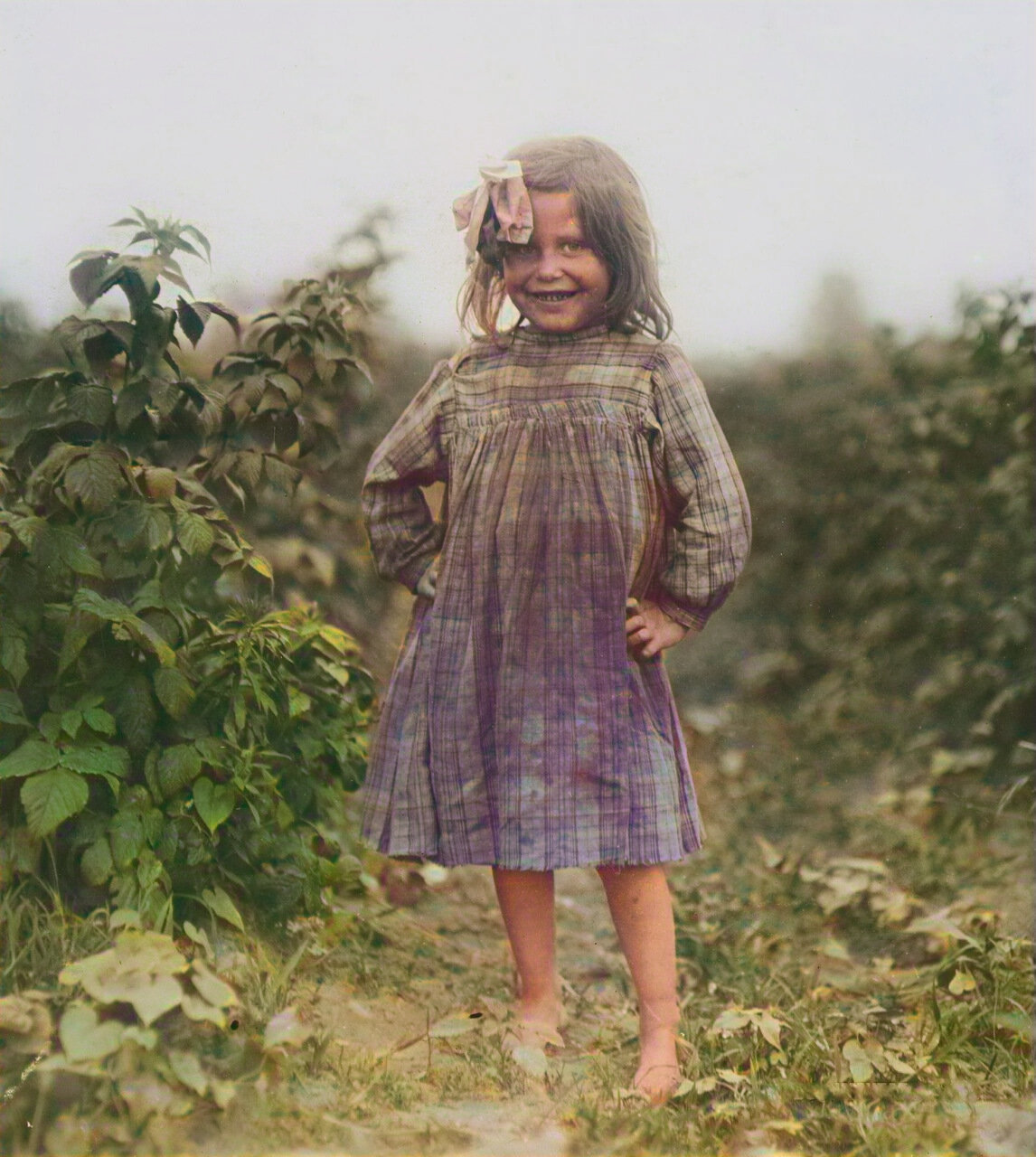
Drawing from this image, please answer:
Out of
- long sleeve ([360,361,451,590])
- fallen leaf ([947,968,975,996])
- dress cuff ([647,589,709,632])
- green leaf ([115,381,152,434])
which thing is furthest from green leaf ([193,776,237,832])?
fallen leaf ([947,968,975,996])

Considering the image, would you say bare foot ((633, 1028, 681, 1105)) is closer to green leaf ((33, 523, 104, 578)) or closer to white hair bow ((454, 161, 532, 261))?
green leaf ((33, 523, 104, 578))

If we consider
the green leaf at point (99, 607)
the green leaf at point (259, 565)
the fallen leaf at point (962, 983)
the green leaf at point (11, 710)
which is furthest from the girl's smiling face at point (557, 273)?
the fallen leaf at point (962, 983)

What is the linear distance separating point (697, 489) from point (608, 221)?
0.59 meters

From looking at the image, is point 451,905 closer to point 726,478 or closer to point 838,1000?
point 838,1000

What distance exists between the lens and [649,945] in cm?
261

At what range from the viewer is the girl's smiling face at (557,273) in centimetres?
257

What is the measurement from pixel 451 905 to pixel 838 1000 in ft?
3.53

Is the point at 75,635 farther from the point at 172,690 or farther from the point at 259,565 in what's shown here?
the point at 259,565

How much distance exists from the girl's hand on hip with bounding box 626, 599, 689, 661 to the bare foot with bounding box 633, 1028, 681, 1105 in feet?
2.62

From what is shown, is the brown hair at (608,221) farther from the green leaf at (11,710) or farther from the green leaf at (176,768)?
the green leaf at (11,710)

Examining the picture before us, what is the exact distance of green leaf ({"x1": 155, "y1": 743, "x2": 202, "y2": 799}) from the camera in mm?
2414

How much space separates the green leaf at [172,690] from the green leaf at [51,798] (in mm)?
216

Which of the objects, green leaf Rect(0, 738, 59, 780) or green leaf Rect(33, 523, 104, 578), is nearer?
green leaf Rect(0, 738, 59, 780)

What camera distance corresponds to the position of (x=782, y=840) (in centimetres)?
407
